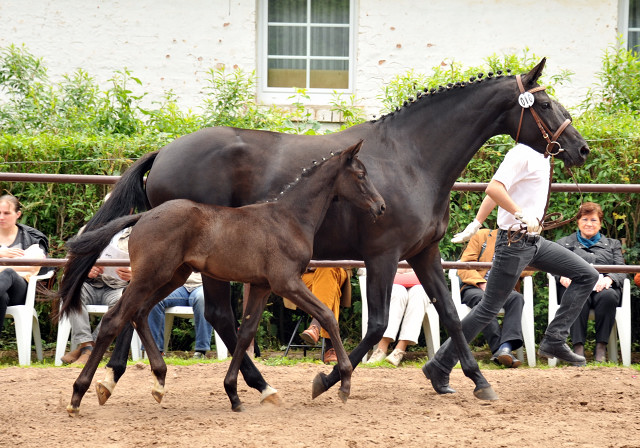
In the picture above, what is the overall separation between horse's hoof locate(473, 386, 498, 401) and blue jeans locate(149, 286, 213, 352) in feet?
8.60

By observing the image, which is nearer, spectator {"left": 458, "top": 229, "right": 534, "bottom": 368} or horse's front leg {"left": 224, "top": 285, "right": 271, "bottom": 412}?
horse's front leg {"left": 224, "top": 285, "right": 271, "bottom": 412}

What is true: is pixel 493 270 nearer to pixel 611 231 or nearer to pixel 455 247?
pixel 455 247

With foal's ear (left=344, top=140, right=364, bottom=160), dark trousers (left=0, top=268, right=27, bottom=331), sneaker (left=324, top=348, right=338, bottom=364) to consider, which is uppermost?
foal's ear (left=344, top=140, right=364, bottom=160)

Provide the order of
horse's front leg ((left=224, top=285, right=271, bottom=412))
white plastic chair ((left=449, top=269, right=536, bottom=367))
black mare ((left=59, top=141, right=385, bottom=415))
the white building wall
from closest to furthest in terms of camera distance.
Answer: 1. black mare ((left=59, top=141, right=385, bottom=415))
2. horse's front leg ((left=224, top=285, right=271, bottom=412))
3. white plastic chair ((left=449, top=269, right=536, bottom=367))
4. the white building wall

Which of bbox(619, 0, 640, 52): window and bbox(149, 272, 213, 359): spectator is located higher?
bbox(619, 0, 640, 52): window

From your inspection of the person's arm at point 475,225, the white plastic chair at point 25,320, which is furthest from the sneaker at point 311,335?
the white plastic chair at point 25,320

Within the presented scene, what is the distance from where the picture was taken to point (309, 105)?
10883 mm

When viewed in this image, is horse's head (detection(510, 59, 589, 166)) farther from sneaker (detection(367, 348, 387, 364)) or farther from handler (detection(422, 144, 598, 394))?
sneaker (detection(367, 348, 387, 364))

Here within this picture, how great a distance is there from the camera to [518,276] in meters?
5.69

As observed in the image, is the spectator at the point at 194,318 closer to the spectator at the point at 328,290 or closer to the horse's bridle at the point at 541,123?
the spectator at the point at 328,290

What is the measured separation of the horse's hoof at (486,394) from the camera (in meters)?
5.45

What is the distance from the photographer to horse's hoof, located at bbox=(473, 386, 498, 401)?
545 cm

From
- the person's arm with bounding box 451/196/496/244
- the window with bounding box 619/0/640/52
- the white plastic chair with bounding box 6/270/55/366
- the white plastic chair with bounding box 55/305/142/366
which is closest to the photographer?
the person's arm with bounding box 451/196/496/244

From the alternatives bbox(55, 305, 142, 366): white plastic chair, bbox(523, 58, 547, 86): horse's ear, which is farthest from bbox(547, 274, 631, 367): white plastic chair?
bbox(55, 305, 142, 366): white plastic chair
